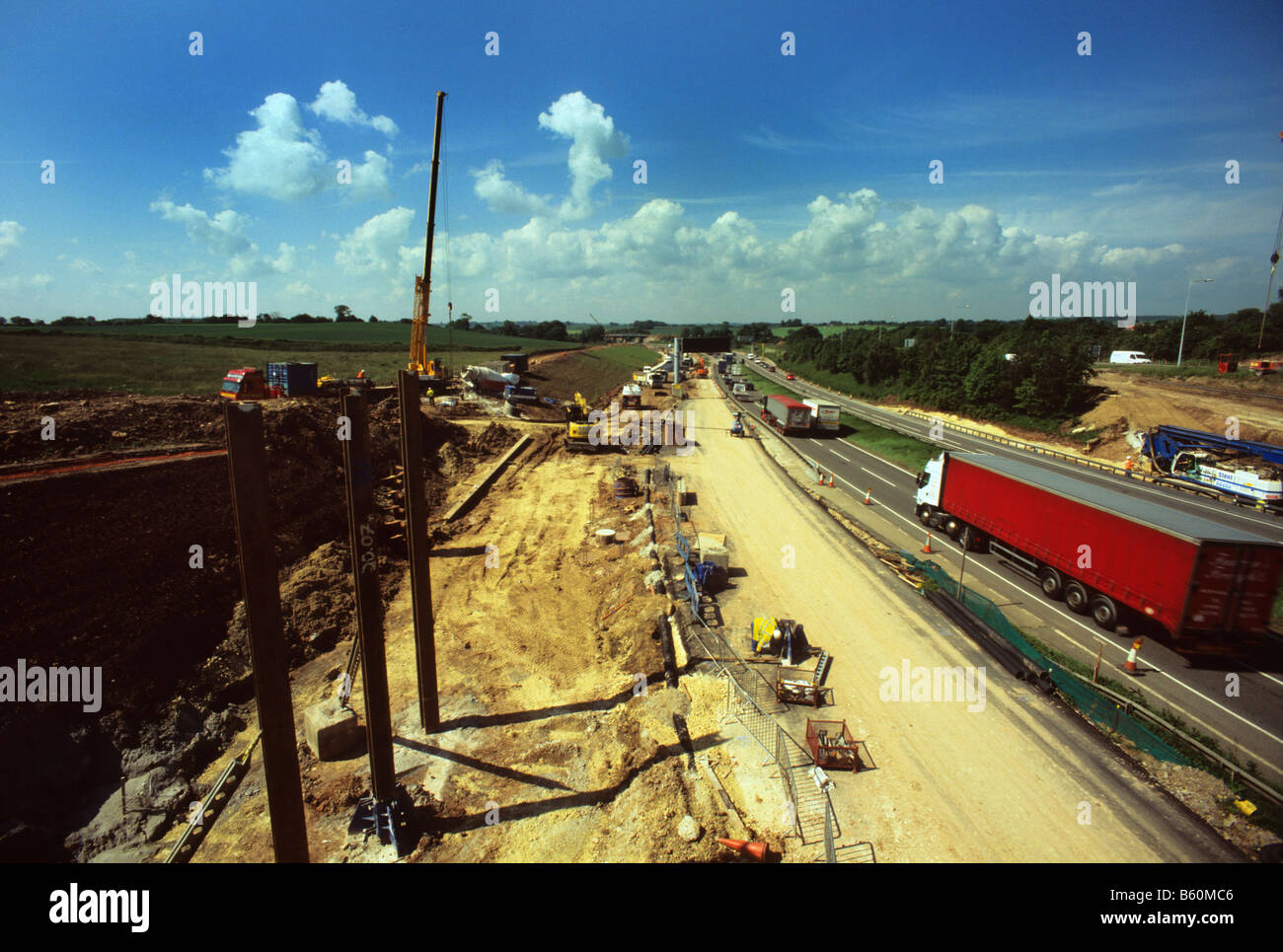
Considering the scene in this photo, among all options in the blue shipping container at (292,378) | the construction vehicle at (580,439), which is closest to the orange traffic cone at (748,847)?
the construction vehicle at (580,439)

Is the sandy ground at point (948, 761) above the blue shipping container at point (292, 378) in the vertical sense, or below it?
below

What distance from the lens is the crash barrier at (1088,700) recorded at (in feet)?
41.6

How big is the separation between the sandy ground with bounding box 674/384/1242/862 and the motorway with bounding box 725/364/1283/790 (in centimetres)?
372

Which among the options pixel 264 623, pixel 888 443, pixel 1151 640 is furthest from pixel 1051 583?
pixel 888 443

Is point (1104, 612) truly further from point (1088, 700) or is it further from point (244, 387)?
point (244, 387)

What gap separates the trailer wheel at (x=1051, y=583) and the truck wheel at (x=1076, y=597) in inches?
11.2

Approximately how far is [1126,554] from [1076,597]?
283cm

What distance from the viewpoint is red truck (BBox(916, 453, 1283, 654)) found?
15.6 meters

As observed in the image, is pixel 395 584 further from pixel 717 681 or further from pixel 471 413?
pixel 471 413

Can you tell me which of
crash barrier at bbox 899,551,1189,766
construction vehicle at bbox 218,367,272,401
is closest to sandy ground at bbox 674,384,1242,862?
crash barrier at bbox 899,551,1189,766

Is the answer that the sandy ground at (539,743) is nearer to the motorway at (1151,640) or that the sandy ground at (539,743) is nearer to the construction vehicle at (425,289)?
the motorway at (1151,640)

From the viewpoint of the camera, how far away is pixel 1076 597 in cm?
1973

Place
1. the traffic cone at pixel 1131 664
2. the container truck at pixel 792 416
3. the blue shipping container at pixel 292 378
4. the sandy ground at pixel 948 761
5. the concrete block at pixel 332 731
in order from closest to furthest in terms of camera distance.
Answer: the sandy ground at pixel 948 761
the concrete block at pixel 332 731
the traffic cone at pixel 1131 664
the blue shipping container at pixel 292 378
the container truck at pixel 792 416
